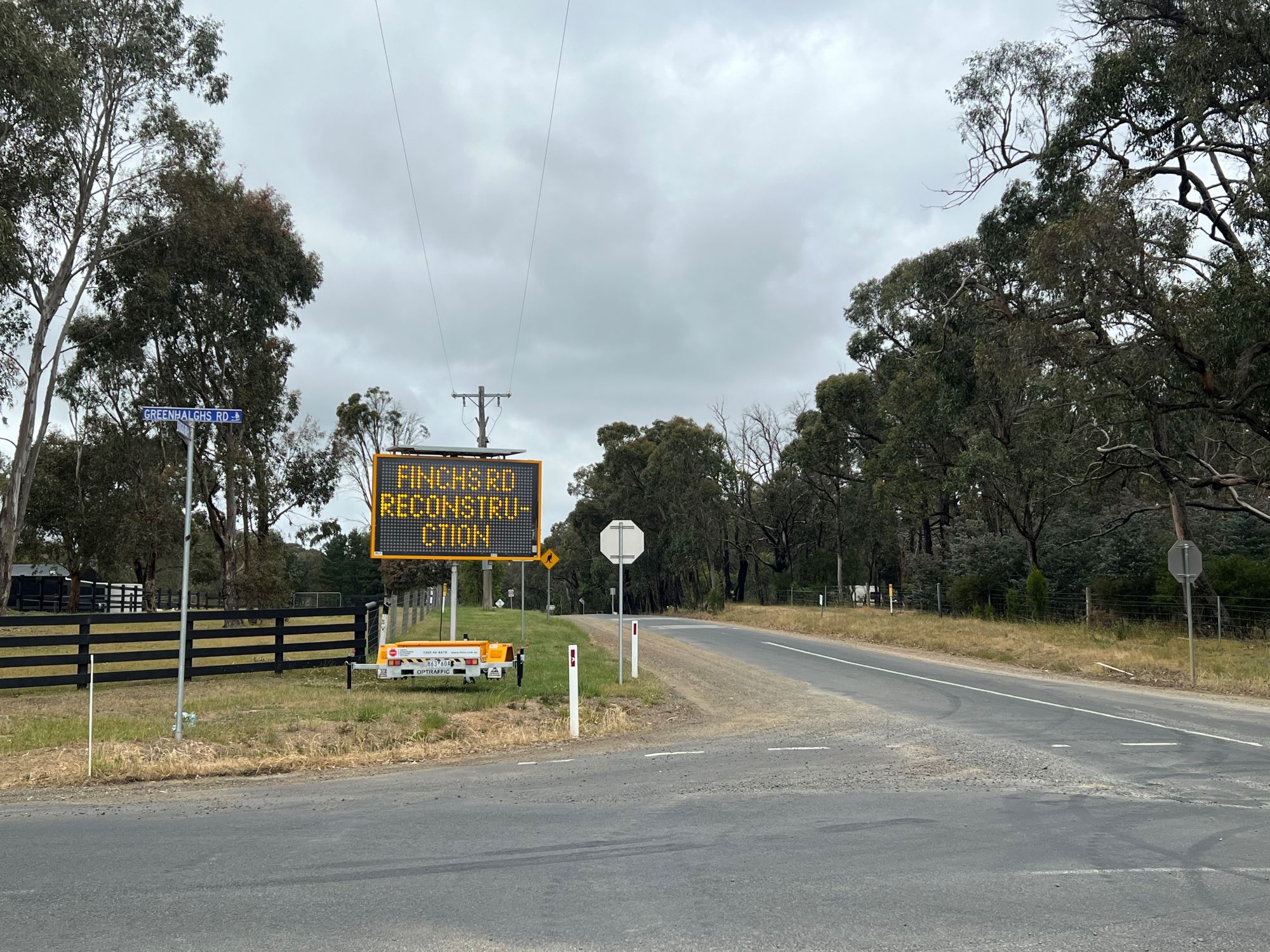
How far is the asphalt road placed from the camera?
5.03 m

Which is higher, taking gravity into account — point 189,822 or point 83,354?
point 83,354

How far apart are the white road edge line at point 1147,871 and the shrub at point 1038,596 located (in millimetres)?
31057

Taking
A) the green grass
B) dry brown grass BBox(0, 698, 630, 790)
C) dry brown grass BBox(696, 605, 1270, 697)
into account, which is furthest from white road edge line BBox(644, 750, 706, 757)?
dry brown grass BBox(696, 605, 1270, 697)

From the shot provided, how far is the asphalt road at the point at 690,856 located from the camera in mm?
5027

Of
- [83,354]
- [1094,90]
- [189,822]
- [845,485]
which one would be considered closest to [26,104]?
[83,354]

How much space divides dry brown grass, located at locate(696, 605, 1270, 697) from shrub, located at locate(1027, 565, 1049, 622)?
1.13 metres

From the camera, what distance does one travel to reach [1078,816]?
770 centimetres

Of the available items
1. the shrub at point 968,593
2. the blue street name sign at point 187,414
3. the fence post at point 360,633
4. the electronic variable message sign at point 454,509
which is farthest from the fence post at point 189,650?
the shrub at point 968,593

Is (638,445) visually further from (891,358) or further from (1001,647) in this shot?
(1001,647)

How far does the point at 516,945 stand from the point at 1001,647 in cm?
2551

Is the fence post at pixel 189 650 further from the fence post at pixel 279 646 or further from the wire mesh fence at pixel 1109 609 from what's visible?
the wire mesh fence at pixel 1109 609

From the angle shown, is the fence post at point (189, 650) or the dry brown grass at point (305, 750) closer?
the dry brown grass at point (305, 750)

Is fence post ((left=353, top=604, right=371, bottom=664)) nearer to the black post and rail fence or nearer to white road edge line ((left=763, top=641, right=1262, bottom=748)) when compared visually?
the black post and rail fence

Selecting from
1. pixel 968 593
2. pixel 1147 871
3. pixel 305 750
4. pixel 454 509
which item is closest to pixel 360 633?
pixel 454 509
